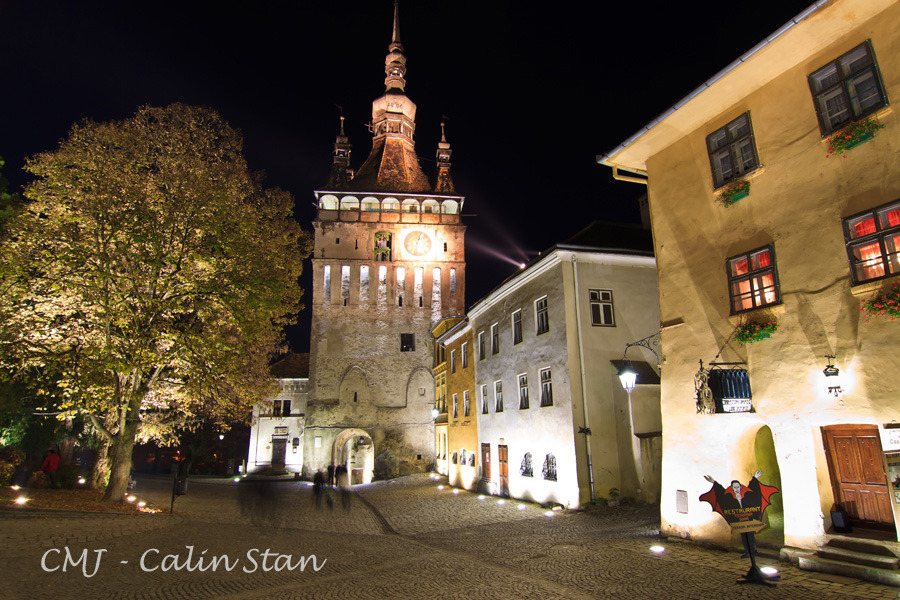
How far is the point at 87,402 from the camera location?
15461 millimetres

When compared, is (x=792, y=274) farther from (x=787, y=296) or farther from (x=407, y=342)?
(x=407, y=342)

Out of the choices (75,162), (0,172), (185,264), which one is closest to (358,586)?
(185,264)

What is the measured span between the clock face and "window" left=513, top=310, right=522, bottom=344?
980 inches

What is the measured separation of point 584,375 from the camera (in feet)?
54.0

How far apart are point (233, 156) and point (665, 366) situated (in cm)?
1640

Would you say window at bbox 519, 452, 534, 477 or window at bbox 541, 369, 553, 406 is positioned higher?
window at bbox 541, 369, 553, 406

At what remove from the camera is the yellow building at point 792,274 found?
7.65 m

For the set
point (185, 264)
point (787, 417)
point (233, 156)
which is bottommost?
point (787, 417)

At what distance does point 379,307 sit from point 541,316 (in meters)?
25.9

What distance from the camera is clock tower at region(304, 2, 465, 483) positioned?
133 feet

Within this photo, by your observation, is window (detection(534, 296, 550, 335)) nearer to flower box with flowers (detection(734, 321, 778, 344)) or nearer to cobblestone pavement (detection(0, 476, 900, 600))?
cobblestone pavement (detection(0, 476, 900, 600))

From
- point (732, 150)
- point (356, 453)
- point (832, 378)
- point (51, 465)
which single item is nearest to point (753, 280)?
point (832, 378)

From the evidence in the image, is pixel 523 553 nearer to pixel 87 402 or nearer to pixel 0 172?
pixel 87 402

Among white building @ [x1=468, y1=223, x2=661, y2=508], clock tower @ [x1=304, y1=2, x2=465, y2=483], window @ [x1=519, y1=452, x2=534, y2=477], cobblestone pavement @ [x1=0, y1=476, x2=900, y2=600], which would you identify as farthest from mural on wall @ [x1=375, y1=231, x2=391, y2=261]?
cobblestone pavement @ [x1=0, y1=476, x2=900, y2=600]
